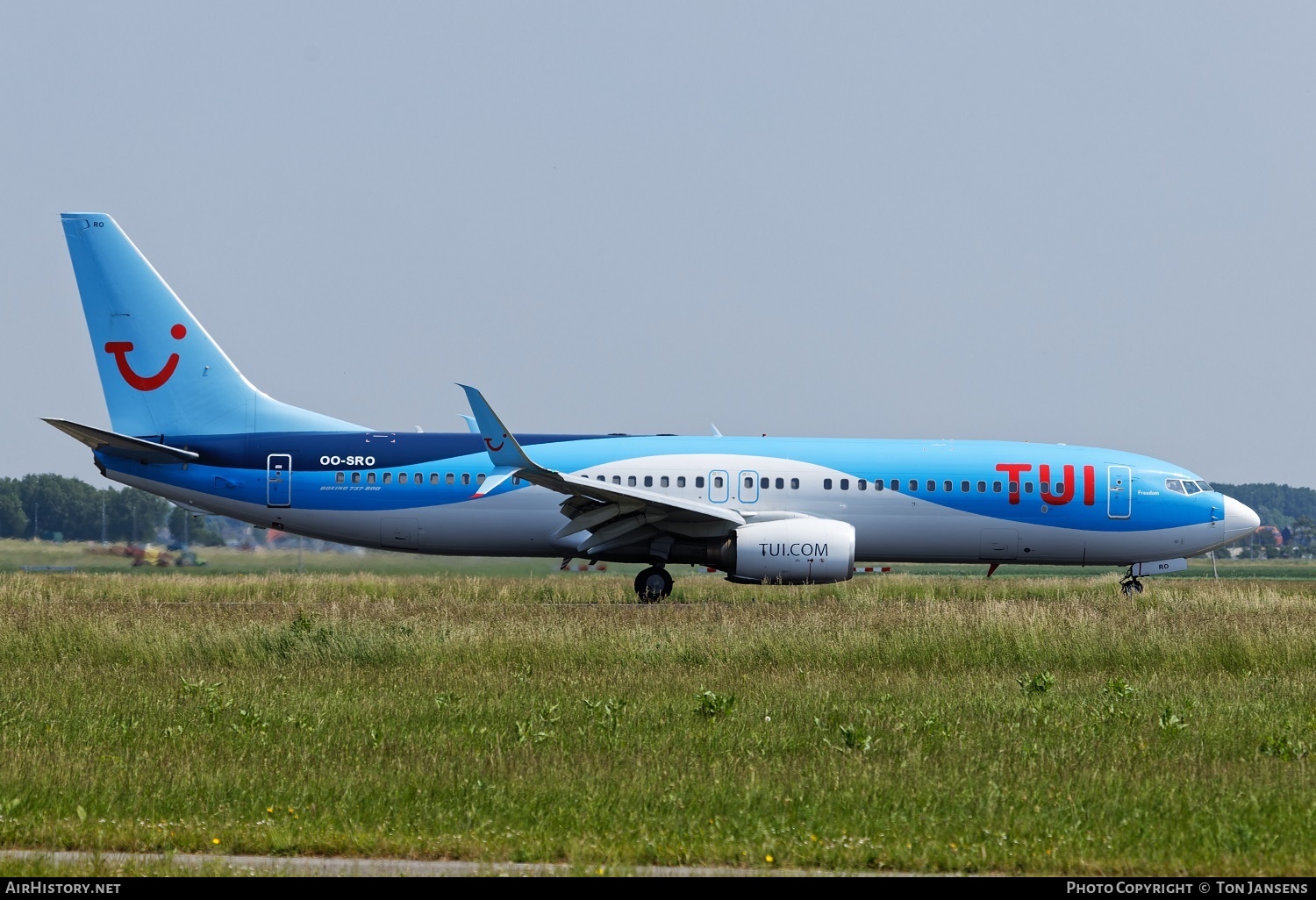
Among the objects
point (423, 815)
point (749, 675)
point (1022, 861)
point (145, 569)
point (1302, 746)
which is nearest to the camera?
point (1022, 861)

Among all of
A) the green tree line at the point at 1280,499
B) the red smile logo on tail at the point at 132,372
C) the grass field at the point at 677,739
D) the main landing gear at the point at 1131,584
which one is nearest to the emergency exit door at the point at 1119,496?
the main landing gear at the point at 1131,584

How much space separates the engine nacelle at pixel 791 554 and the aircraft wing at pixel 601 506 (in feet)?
3.40

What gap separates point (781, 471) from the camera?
Answer: 85.8ft

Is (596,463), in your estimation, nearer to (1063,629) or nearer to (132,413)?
(132,413)

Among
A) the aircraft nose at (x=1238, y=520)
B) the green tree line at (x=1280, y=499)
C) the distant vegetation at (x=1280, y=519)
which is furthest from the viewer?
the green tree line at (x=1280, y=499)

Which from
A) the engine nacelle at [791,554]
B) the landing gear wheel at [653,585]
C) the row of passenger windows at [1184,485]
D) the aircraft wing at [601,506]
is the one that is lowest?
the landing gear wheel at [653,585]

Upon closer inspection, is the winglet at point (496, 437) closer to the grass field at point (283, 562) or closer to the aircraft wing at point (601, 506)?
the aircraft wing at point (601, 506)

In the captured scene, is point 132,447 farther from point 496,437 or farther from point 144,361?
point 496,437

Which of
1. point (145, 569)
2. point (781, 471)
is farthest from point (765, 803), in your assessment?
point (145, 569)

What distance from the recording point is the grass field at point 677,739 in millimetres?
7441

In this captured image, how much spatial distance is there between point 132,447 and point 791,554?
41.0 feet

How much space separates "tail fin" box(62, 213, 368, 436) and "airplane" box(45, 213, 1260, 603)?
32mm

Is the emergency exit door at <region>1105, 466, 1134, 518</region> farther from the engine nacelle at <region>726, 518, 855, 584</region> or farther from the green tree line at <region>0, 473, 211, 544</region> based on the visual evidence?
the green tree line at <region>0, 473, 211, 544</region>

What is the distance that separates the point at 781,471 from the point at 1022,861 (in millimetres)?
19095
